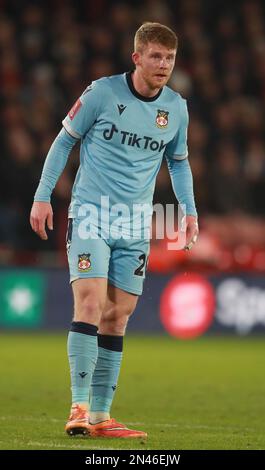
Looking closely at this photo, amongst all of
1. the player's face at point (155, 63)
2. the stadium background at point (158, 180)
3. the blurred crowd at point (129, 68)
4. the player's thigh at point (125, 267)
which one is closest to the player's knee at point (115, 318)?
the player's thigh at point (125, 267)

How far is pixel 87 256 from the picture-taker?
627 centimetres

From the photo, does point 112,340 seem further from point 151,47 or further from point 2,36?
point 2,36

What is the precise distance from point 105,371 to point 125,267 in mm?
579

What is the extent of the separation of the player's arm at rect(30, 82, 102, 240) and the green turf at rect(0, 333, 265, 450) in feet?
3.92

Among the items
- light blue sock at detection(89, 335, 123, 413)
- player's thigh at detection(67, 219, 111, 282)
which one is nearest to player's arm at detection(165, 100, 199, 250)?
player's thigh at detection(67, 219, 111, 282)

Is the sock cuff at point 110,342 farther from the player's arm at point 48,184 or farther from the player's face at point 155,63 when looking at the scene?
the player's face at point 155,63

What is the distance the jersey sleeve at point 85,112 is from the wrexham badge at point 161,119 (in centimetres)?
33

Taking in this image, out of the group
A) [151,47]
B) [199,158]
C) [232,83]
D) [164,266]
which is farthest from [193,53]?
[151,47]

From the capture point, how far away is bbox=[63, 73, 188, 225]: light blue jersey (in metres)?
6.40

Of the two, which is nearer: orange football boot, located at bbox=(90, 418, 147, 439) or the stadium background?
orange football boot, located at bbox=(90, 418, 147, 439)

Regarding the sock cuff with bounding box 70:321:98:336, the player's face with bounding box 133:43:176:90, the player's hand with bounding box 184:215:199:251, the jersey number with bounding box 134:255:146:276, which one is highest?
the player's face with bounding box 133:43:176:90

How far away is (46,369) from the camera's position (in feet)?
35.4

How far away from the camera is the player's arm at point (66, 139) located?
6.34 m

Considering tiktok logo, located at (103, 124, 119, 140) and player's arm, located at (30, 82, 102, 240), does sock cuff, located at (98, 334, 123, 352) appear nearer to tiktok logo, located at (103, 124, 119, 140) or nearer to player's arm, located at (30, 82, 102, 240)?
player's arm, located at (30, 82, 102, 240)
